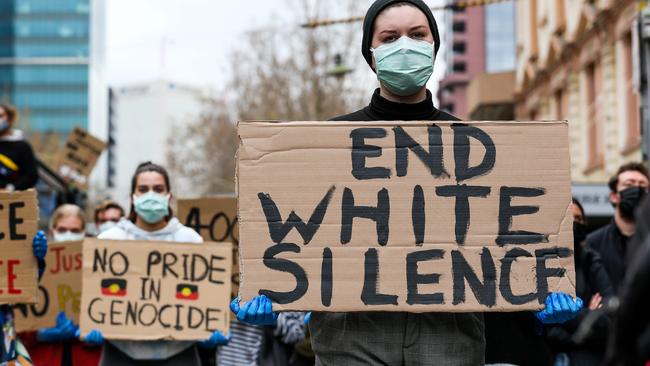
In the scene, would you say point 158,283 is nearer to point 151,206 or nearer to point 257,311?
point 151,206

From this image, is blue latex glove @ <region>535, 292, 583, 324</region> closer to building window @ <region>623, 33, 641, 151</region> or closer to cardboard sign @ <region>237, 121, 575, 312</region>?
cardboard sign @ <region>237, 121, 575, 312</region>

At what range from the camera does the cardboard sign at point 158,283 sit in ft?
20.1

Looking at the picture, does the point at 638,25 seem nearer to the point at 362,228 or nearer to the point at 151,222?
the point at 151,222

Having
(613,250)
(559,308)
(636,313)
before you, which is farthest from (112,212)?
(636,313)

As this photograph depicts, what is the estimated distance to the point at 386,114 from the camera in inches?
155

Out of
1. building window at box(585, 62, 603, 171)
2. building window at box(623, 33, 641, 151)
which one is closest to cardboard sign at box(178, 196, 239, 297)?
building window at box(623, 33, 641, 151)

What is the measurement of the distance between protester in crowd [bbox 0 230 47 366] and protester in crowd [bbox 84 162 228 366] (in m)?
0.38

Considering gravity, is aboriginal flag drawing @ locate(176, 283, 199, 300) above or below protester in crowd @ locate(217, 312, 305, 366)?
above

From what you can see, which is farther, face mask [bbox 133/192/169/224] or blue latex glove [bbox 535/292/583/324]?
face mask [bbox 133/192/169/224]

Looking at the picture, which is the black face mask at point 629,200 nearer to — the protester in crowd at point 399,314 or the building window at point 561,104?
the protester in crowd at point 399,314

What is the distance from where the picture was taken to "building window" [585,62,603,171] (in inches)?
891

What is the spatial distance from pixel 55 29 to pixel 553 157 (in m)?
126

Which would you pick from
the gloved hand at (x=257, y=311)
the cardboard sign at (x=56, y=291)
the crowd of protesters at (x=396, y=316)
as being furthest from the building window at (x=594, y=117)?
the gloved hand at (x=257, y=311)

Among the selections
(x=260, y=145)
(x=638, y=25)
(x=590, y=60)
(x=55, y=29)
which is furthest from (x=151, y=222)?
(x=55, y=29)
